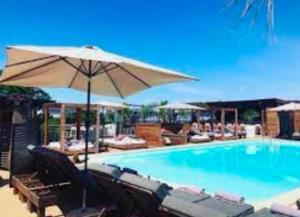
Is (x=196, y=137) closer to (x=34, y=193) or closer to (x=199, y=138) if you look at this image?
(x=199, y=138)

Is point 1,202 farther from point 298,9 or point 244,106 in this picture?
point 244,106

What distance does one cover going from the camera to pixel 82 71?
434cm

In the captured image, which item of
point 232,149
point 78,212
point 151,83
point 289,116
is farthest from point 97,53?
point 289,116

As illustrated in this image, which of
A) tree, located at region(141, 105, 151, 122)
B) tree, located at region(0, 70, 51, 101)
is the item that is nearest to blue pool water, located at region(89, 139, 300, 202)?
tree, located at region(141, 105, 151, 122)

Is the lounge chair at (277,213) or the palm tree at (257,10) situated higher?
the palm tree at (257,10)

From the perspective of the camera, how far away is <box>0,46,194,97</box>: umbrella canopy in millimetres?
3605

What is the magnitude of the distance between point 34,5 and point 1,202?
30.8 ft

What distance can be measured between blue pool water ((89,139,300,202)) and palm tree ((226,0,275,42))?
7129 millimetres

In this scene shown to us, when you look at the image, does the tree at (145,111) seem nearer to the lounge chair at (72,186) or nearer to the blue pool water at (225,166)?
the blue pool water at (225,166)

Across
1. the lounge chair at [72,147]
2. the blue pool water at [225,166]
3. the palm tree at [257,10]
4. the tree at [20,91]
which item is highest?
the tree at [20,91]

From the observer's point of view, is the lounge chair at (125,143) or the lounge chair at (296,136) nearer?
Result: the lounge chair at (125,143)

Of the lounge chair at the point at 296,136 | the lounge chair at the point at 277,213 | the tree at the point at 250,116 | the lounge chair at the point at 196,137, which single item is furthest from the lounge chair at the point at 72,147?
the tree at the point at 250,116

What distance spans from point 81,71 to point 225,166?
9625 millimetres

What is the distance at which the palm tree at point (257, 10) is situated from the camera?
1200 mm
